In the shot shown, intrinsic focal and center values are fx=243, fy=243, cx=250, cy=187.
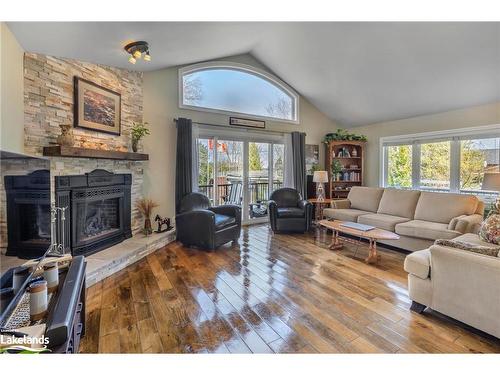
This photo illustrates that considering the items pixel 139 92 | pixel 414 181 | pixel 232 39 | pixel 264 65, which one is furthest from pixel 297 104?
pixel 139 92

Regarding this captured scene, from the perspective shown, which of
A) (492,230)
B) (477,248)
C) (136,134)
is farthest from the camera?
(136,134)

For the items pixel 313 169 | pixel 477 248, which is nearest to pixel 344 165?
pixel 313 169

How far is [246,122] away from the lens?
17.4ft

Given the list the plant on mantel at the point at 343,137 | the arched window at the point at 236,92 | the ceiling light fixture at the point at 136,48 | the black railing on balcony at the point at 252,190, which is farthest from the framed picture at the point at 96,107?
the plant on mantel at the point at 343,137

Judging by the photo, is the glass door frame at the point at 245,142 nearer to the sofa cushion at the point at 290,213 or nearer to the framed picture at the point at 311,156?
the framed picture at the point at 311,156

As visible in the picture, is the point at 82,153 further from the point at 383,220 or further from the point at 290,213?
the point at 383,220

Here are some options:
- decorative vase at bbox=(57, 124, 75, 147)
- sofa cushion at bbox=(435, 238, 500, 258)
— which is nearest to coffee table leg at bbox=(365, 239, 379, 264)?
sofa cushion at bbox=(435, 238, 500, 258)

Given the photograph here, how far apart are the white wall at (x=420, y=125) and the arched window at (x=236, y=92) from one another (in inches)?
78.7

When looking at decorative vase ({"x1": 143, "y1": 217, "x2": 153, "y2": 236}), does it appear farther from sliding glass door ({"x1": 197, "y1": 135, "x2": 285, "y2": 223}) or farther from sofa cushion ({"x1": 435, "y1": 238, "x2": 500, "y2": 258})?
sofa cushion ({"x1": 435, "y1": 238, "x2": 500, "y2": 258})

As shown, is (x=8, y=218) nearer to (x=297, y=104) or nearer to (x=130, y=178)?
(x=130, y=178)

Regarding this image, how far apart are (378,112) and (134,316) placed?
232 inches

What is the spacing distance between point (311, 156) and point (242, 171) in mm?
2012

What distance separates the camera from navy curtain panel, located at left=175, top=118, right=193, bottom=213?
440cm

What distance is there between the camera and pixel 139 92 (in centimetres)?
409
